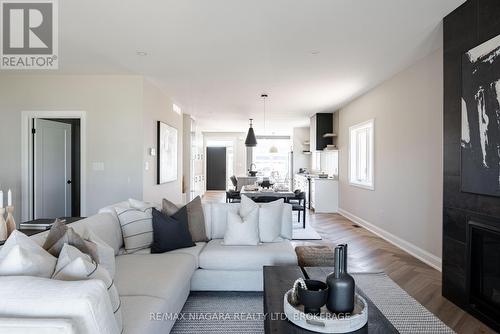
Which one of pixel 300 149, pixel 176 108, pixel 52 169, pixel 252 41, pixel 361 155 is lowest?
pixel 52 169

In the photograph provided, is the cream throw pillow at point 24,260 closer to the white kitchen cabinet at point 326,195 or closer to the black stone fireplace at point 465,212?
the black stone fireplace at point 465,212

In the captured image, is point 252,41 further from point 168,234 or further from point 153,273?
point 153,273

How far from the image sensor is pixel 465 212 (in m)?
2.54

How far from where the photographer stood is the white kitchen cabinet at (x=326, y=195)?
7.56 meters

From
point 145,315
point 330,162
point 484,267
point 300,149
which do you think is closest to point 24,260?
point 145,315

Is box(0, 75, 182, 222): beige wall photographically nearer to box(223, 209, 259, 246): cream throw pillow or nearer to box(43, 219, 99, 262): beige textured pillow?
box(223, 209, 259, 246): cream throw pillow

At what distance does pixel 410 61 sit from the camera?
157 inches

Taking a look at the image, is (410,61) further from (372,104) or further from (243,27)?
(243,27)

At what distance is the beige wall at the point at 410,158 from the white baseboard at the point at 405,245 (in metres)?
0.01

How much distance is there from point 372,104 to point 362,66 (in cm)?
150

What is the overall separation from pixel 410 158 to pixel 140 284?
3.85 metres

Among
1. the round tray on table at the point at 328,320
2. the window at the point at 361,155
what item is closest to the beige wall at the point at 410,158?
the window at the point at 361,155

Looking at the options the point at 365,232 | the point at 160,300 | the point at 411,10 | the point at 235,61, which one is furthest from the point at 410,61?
the point at 160,300

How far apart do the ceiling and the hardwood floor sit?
2639 millimetres
